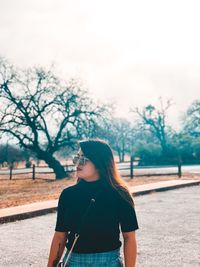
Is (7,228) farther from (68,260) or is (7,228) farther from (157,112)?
(157,112)

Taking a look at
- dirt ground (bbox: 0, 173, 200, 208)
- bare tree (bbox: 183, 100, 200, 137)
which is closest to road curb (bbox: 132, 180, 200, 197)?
dirt ground (bbox: 0, 173, 200, 208)

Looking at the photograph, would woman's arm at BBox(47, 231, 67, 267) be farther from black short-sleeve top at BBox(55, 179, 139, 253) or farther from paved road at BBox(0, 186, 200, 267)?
paved road at BBox(0, 186, 200, 267)

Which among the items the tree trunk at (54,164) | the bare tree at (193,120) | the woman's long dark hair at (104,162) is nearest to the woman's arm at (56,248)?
the woman's long dark hair at (104,162)

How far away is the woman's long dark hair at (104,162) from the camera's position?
266 centimetres

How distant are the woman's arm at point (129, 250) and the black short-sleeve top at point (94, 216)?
1.8 inches

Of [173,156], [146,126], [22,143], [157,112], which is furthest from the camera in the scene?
[146,126]

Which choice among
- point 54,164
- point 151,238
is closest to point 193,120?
point 54,164

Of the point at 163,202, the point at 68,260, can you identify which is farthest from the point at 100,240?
the point at 163,202

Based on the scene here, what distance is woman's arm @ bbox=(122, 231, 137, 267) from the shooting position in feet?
8.48

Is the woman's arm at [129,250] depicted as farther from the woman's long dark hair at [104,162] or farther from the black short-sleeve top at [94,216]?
the woman's long dark hair at [104,162]

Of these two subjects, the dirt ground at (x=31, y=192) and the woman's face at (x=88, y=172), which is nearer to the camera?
the woman's face at (x=88, y=172)

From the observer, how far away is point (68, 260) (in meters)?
2.59

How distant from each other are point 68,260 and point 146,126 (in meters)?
61.3

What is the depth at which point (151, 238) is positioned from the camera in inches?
285
